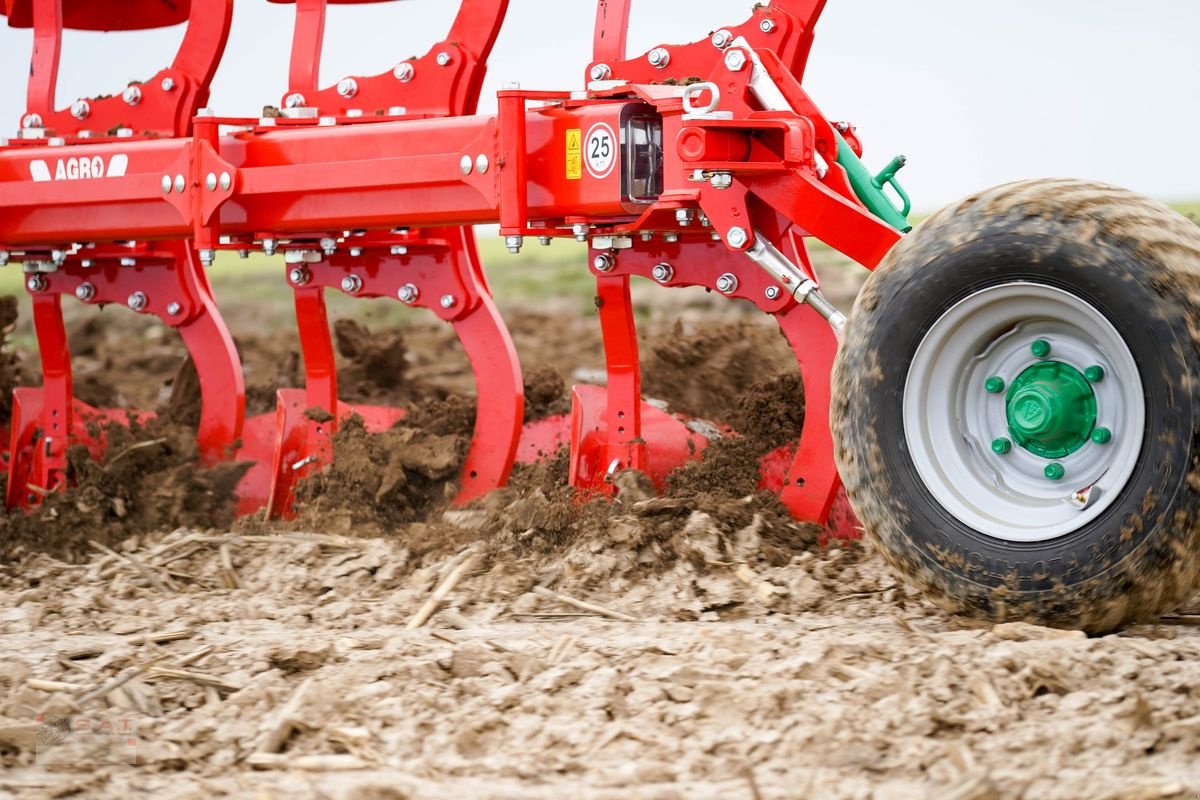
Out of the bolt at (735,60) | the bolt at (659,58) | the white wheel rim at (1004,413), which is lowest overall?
the white wheel rim at (1004,413)

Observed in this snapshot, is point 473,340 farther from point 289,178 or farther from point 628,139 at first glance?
point 628,139

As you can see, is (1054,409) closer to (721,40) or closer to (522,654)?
(522,654)

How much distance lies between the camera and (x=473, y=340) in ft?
16.6

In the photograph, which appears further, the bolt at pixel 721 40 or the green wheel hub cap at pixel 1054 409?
the bolt at pixel 721 40

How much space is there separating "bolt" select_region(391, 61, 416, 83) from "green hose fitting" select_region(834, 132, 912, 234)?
164 centimetres

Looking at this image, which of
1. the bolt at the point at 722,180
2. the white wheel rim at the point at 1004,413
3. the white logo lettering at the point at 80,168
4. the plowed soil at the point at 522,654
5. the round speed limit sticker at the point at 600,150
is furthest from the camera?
the white logo lettering at the point at 80,168

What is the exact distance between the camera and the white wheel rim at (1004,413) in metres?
2.99

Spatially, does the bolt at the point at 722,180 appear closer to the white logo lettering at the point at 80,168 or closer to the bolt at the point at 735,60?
the bolt at the point at 735,60

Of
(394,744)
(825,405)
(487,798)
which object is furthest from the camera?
(825,405)

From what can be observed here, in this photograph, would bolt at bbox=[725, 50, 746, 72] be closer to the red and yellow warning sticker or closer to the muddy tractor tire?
the red and yellow warning sticker

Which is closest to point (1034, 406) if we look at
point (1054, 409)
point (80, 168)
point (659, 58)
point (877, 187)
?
point (1054, 409)

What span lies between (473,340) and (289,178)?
0.84 meters

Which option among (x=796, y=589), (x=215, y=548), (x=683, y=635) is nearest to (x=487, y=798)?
(x=683, y=635)

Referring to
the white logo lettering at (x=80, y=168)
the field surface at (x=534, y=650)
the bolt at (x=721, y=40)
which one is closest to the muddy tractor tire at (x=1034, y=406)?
the field surface at (x=534, y=650)
